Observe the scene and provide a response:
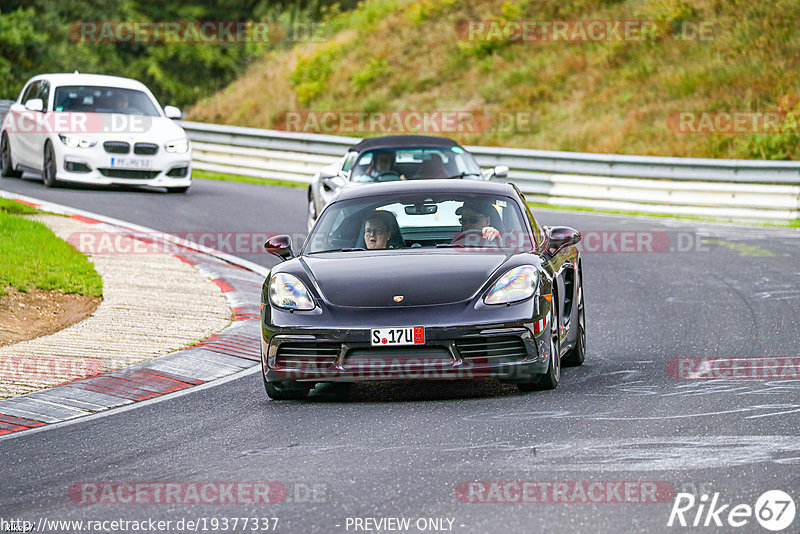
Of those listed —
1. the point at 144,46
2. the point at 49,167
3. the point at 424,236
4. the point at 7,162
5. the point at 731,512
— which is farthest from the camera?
the point at 144,46

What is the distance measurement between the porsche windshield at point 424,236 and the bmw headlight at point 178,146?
39.1ft

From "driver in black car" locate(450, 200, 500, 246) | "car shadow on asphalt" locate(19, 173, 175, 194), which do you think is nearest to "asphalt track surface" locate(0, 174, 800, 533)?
"driver in black car" locate(450, 200, 500, 246)

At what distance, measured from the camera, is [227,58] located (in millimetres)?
48344

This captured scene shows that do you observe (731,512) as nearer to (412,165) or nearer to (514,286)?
(514,286)

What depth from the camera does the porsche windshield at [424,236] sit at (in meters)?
9.38

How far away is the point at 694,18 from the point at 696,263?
17.9 metres

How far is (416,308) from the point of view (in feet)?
27.0

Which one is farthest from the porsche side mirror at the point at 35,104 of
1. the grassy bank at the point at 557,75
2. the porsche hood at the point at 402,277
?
the porsche hood at the point at 402,277

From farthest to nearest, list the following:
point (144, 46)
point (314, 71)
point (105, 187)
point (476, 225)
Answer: point (144, 46) → point (314, 71) → point (105, 187) → point (476, 225)

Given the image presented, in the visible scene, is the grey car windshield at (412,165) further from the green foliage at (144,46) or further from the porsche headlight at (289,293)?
the green foliage at (144,46)

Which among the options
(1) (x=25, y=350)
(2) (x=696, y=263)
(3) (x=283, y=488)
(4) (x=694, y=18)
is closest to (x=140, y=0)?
(4) (x=694, y=18)

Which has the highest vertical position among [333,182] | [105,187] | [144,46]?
[144,46]

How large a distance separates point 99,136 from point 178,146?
→ 121 cm
